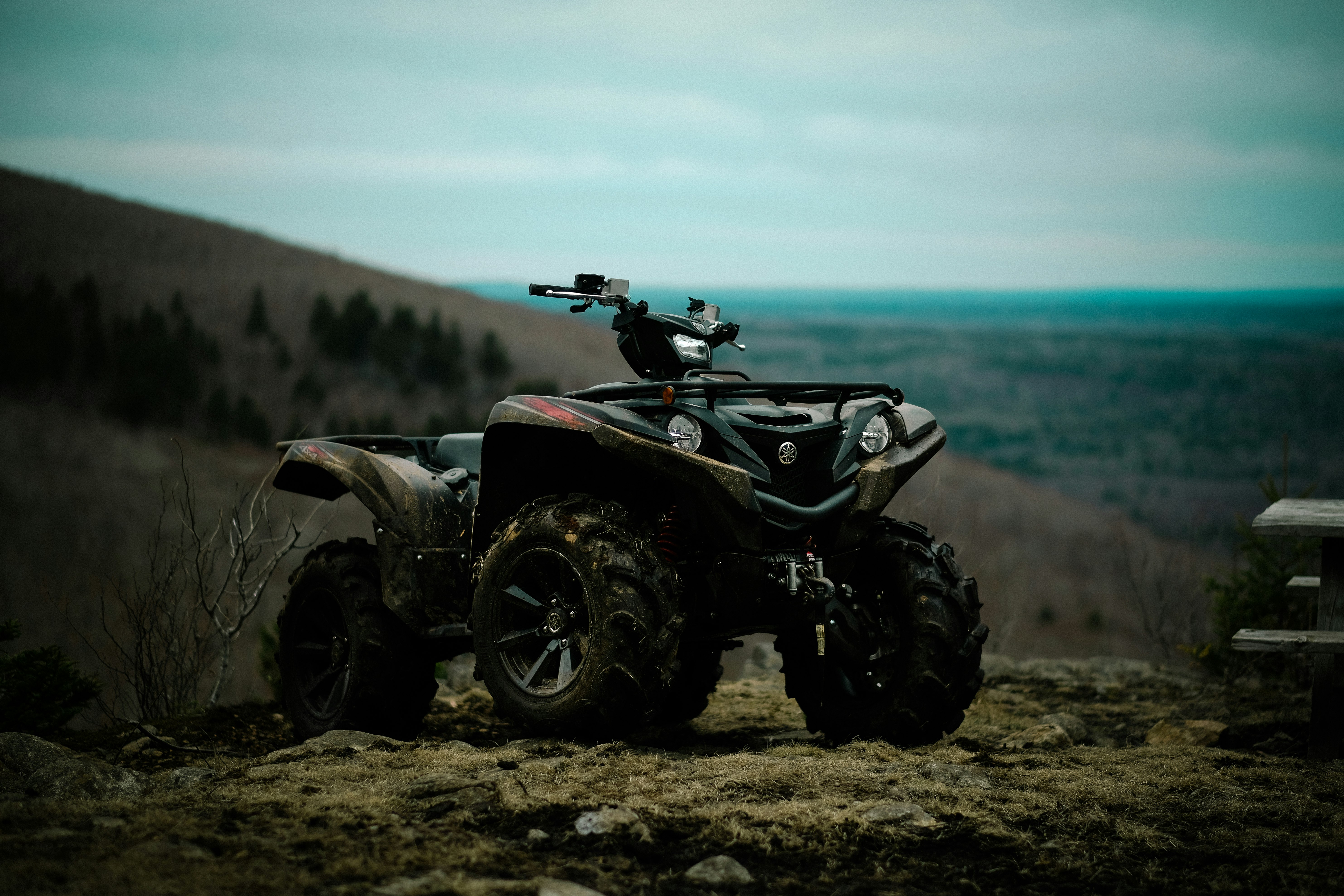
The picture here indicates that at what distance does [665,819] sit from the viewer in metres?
4.20

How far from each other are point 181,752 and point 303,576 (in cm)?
104

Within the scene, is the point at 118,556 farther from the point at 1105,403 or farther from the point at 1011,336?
the point at 1011,336

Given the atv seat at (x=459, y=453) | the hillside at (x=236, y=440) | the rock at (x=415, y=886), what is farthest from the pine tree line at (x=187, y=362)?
the rock at (x=415, y=886)

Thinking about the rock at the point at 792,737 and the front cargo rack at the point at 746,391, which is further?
the rock at the point at 792,737

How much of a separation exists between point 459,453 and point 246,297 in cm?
6092

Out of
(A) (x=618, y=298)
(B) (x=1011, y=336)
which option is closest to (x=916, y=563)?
(A) (x=618, y=298)

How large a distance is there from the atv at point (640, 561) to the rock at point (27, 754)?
1458 mm

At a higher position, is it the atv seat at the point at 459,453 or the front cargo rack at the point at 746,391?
the front cargo rack at the point at 746,391

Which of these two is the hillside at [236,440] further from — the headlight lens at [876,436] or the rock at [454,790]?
the rock at [454,790]

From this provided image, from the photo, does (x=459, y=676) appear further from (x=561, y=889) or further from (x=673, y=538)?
(x=561, y=889)

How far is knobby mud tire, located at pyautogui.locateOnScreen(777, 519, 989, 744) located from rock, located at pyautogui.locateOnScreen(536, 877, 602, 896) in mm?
2203

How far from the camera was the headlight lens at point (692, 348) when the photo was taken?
19.6 feet

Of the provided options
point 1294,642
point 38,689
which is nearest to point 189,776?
point 38,689

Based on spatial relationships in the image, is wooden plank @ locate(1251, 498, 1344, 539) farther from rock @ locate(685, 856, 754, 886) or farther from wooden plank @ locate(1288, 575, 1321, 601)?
rock @ locate(685, 856, 754, 886)
